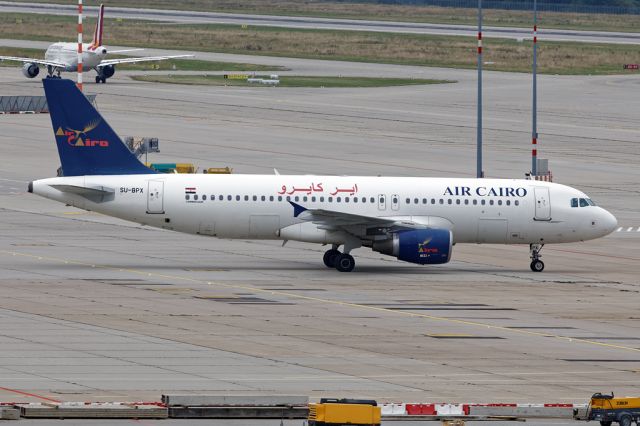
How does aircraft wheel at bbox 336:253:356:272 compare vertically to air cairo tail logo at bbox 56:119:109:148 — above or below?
below

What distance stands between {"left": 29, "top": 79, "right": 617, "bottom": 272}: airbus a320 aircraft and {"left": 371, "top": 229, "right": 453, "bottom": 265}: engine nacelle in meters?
0.04

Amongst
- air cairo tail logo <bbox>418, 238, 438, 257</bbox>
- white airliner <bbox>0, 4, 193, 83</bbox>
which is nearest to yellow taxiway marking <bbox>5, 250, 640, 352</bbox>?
air cairo tail logo <bbox>418, 238, 438, 257</bbox>

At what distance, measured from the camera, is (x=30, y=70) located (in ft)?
427

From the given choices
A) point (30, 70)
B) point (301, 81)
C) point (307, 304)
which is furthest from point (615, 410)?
point (30, 70)

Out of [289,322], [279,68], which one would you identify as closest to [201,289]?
[289,322]

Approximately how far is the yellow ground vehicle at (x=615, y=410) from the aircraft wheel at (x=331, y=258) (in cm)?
2531

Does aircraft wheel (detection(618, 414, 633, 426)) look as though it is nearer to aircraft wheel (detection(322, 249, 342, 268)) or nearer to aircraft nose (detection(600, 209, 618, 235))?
aircraft wheel (detection(322, 249, 342, 268))

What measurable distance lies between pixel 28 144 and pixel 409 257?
44.7m

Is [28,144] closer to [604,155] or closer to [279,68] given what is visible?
[604,155]

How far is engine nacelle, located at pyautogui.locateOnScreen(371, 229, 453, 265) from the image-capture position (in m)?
53.2

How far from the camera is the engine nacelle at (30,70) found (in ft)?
427

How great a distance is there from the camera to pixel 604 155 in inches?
3669

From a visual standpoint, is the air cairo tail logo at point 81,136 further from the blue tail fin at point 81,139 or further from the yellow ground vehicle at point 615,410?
the yellow ground vehicle at point 615,410

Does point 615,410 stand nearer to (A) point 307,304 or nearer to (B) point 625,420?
(B) point 625,420
